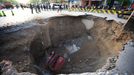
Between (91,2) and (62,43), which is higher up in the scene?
(91,2)

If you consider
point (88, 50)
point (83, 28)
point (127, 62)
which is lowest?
point (88, 50)

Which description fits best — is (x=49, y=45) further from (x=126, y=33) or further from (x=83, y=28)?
(x=126, y=33)

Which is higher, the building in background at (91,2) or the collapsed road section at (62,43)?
the building in background at (91,2)

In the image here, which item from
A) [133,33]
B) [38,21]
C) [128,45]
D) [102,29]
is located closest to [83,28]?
[102,29]

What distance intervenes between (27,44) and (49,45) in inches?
170

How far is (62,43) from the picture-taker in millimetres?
17297

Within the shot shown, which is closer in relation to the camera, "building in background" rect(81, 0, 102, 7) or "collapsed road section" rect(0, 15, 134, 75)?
"collapsed road section" rect(0, 15, 134, 75)

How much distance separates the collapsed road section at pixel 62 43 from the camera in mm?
10855

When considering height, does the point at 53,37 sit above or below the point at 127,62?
below

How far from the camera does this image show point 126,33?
41.3 ft

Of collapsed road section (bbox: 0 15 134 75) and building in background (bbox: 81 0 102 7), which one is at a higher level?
building in background (bbox: 81 0 102 7)

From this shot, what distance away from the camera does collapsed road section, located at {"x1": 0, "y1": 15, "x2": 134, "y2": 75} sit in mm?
10855

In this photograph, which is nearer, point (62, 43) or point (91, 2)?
point (62, 43)

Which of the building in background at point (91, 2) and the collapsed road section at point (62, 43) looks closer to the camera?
the collapsed road section at point (62, 43)
